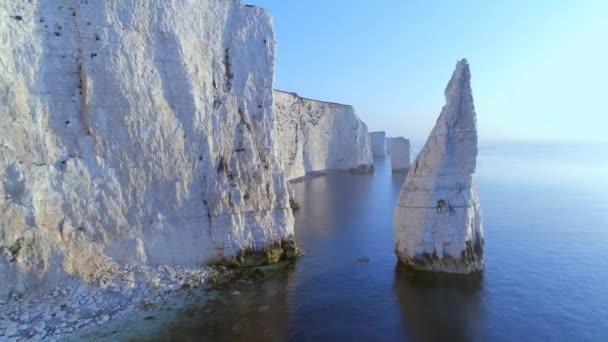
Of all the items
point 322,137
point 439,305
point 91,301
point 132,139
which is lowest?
point 439,305

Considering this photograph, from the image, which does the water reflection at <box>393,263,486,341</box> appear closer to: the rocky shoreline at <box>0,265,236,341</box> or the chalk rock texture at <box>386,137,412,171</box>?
the rocky shoreline at <box>0,265,236,341</box>

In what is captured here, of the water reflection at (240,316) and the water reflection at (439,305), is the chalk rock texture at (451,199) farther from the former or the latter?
the water reflection at (240,316)

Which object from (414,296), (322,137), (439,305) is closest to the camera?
(439,305)

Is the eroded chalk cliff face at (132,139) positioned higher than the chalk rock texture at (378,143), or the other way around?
the chalk rock texture at (378,143)

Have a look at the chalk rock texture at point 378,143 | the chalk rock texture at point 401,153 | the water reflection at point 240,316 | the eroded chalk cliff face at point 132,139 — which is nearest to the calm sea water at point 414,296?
the water reflection at point 240,316

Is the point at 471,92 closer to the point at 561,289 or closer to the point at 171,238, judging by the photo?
the point at 561,289

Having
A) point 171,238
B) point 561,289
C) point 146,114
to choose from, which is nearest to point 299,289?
point 171,238

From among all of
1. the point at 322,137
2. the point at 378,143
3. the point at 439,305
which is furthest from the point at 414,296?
the point at 378,143

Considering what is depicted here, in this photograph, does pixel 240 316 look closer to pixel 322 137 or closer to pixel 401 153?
pixel 322 137
